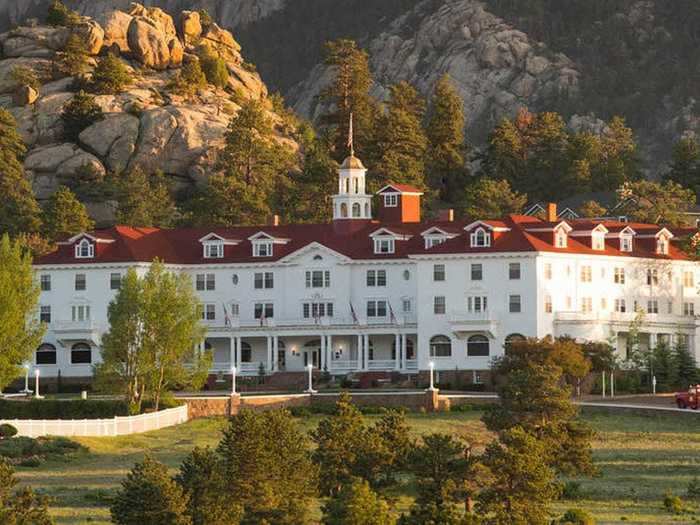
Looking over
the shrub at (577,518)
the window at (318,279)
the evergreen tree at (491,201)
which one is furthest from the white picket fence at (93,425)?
the evergreen tree at (491,201)

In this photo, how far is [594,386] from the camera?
148375 millimetres

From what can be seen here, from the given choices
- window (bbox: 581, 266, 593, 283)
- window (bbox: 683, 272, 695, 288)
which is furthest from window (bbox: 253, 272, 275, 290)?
window (bbox: 683, 272, 695, 288)

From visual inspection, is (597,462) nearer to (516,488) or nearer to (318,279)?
(516,488)

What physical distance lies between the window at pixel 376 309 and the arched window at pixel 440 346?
5.76 meters

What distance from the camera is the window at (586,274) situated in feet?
517

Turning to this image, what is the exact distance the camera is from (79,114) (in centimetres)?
19375

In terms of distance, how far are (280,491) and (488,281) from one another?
62962 millimetres

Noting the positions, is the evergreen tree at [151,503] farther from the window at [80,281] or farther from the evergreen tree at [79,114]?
the evergreen tree at [79,114]

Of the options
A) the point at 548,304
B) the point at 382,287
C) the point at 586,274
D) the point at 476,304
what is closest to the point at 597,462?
the point at 548,304

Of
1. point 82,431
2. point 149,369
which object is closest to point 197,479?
point 82,431

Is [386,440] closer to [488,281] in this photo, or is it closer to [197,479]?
[197,479]

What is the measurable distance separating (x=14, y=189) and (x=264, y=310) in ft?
96.6

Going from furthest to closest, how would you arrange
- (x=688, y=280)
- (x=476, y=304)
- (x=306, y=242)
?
(x=306, y=242) → (x=688, y=280) → (x=476, y=304)

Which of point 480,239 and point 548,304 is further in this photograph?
point 480,239
